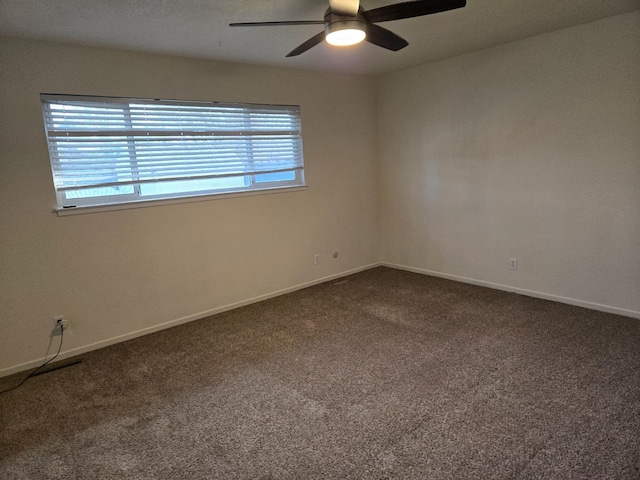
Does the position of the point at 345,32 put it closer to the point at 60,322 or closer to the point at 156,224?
the point at 156,224

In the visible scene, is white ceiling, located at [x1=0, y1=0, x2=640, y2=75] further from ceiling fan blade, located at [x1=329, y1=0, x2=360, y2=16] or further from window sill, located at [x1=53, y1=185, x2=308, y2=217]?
window sill, located at [x1=53, y1=185, x2=308, y2=217]

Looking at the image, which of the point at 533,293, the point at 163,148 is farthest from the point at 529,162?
the point at 163,148

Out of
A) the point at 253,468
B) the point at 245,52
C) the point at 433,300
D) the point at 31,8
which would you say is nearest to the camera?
the point at 253,468

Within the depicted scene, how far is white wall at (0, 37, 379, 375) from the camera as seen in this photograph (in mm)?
2830

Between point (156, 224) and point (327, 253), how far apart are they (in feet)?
6.47

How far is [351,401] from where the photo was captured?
233 centimetres

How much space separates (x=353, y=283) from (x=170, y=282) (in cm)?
200

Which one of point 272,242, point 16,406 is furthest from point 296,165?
point 16,406

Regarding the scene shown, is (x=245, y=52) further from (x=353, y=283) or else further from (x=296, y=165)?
(x=353, y=283)

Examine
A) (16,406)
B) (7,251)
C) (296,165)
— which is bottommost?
(16,406)

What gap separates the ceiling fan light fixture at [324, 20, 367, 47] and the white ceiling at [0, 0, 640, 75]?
0.30m

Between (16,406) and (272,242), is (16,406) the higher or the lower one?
the lower one

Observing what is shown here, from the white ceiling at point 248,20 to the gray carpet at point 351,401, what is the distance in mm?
2315

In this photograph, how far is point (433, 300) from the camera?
3.87 meters
